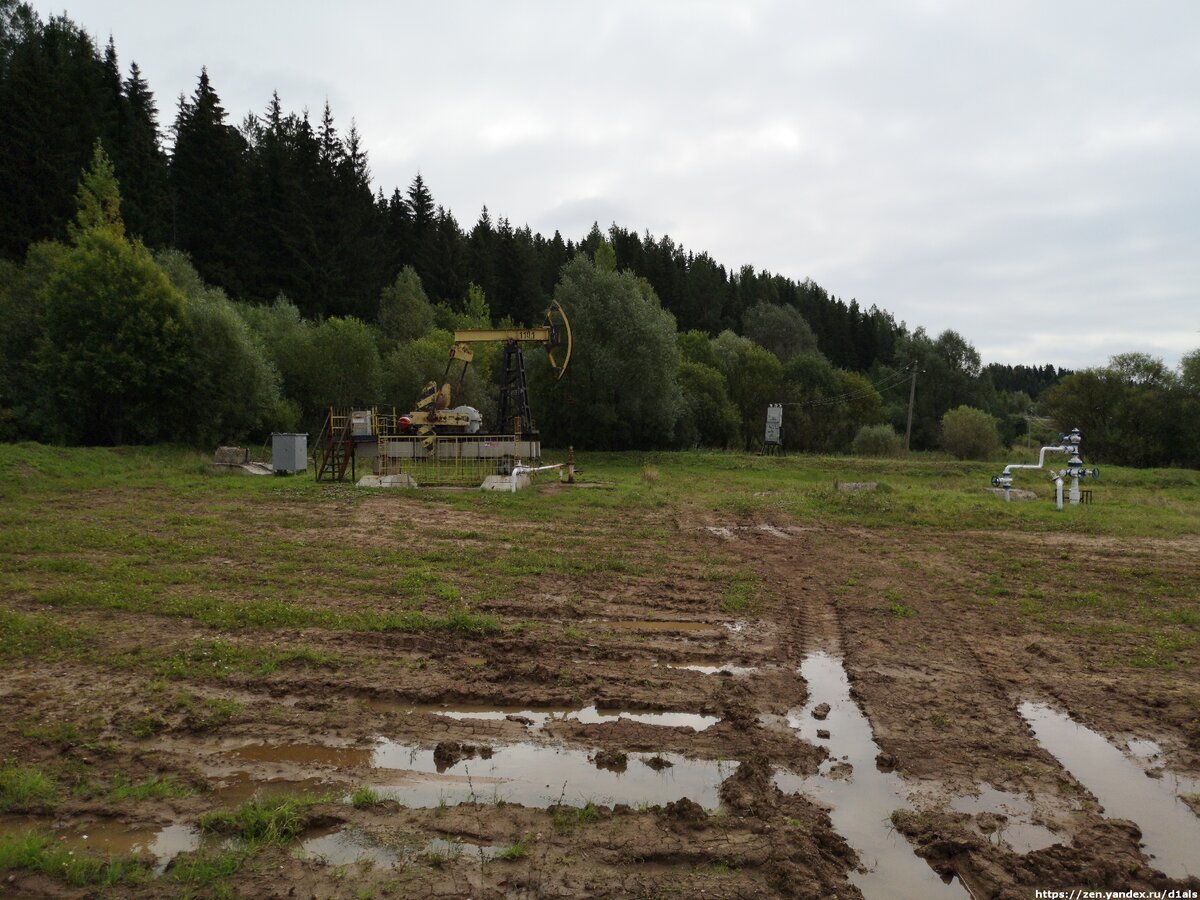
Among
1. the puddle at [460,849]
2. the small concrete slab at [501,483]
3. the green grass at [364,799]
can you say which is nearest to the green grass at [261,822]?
the green grass at [364,799]

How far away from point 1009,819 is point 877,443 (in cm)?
5168

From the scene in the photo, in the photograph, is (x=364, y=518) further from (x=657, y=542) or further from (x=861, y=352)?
(x=861, y=352)

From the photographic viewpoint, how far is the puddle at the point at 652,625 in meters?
8.91

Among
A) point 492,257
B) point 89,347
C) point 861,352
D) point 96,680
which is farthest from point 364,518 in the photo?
point 861,352

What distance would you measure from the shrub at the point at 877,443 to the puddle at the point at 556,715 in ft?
164

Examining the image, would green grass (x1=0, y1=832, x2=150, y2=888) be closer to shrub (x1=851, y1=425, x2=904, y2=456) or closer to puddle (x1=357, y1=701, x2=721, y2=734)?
puddle (x1=357, y1=701, x2=721, y2=734)

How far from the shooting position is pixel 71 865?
13.4 ft

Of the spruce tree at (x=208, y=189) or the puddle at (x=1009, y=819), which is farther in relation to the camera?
the spruce tree at (x=208, y=189)

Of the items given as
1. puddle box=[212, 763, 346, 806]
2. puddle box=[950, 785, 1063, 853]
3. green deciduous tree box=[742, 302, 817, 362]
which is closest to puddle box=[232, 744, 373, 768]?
puddle box=[212, 763, 346, 806]

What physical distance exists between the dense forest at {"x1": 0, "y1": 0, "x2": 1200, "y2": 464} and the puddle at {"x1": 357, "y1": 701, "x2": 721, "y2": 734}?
28.3 m

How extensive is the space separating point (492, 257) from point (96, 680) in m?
68.5

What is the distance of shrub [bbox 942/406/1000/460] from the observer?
5191 centimetres

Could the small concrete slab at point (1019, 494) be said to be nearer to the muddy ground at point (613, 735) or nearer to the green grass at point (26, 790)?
the muddy ground at point (613, 735)

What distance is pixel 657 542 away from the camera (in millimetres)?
14680
